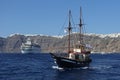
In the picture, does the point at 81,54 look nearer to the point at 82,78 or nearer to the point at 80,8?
the point at 80,8

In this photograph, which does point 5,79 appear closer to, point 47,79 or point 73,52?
point 47,79

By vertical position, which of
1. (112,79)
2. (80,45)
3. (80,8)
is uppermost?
(80,8)

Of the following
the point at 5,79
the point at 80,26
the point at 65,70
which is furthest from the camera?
the point at 80,26

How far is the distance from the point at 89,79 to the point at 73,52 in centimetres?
2504

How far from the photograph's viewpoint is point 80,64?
98.5m

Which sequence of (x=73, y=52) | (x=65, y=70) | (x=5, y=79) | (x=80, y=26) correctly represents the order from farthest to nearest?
(x=80, y=26), (x=73, y=52), (x=65, y=70), (x=5, y=79)

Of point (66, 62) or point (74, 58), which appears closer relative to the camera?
point (66, 62)

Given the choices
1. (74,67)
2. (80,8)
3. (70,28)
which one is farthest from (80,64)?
(80,8)

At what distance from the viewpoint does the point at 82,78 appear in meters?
77.4

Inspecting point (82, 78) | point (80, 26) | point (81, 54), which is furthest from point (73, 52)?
point (82, 78)

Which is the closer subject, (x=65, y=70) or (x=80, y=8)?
(x=65, y=70)

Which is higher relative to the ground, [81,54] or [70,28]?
[70,28]

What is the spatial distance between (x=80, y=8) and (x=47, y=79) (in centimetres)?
3896

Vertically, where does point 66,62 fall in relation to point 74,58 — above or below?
below
